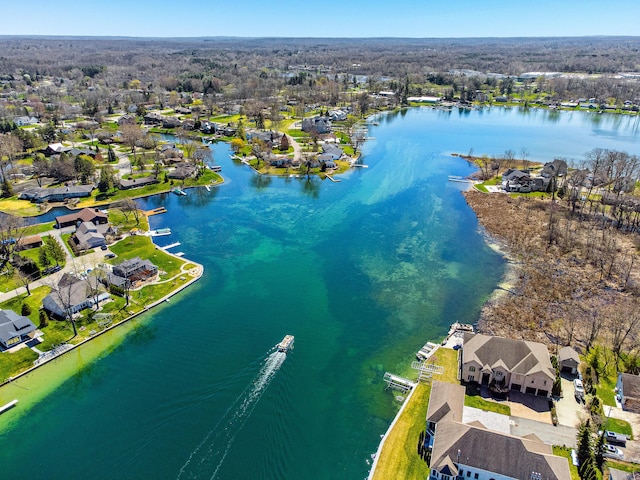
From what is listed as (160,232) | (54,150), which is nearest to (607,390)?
(160,232)

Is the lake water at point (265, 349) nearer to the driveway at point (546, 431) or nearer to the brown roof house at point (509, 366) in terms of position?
the brown roof house at point (509, 366)

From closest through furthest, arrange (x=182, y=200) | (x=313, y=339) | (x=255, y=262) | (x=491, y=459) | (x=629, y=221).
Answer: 1. (x=491, y=459)
2. (x=313, y=339)
3. (x=255, y=262)
4. (x=629, y=221)
5. (x=182, y=200)

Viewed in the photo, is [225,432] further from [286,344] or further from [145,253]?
[145,253]

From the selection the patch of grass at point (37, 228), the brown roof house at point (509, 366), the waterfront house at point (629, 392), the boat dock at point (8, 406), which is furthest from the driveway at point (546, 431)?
the patch of grass at point (37, 228)

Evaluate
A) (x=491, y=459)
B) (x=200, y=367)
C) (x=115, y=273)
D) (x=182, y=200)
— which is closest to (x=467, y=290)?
(x=491, y=459)

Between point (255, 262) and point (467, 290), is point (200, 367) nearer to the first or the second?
Result: point (255, 262)

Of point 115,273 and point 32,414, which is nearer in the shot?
point 32,414
